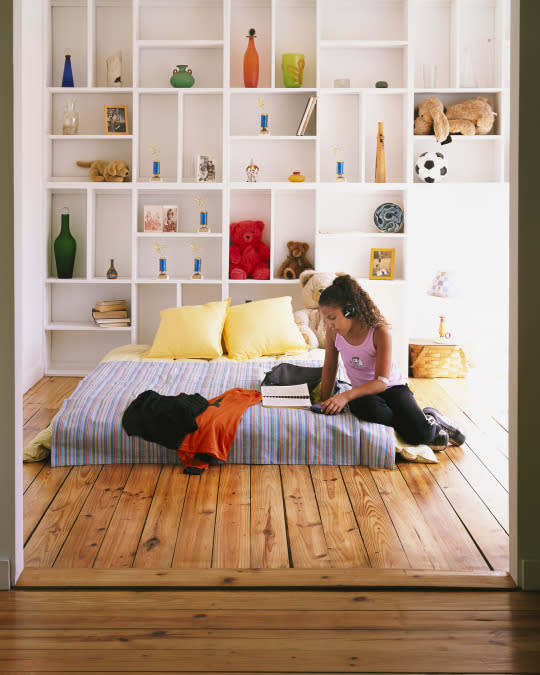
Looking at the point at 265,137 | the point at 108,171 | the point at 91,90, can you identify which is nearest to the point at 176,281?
the point at 108,171

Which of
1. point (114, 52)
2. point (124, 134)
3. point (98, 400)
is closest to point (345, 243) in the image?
point (124, 134)

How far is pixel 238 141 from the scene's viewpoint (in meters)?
6.39

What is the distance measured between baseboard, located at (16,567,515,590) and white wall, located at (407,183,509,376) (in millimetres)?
4115

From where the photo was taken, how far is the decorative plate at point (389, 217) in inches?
247

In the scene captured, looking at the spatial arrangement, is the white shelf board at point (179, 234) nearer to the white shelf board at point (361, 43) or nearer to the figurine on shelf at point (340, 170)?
the figurine on shelf at point (340, 170)

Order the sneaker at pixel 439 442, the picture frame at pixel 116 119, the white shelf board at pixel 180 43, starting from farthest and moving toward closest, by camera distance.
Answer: the picture frame at pixel 116 119 → the white shelf board at pixel 180 43 → the sneaker at pixel 439 442

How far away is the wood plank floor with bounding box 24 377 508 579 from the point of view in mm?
2701

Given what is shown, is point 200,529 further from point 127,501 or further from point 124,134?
point 124,134

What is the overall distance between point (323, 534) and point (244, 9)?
483cm

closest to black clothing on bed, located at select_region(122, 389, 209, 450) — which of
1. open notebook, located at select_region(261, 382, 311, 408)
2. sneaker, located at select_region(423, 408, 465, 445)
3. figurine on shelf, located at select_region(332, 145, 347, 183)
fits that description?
open notebook, located at select_region(261, 382, 311, 408)

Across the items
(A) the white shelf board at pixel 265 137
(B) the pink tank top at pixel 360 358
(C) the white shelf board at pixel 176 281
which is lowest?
(B) the pink tank top at pixel 360 358

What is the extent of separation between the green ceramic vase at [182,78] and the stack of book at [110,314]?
6.03ft

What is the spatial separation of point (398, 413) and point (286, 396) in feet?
2.03

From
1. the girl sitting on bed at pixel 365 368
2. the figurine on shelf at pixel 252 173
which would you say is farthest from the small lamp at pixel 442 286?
the girl sitting on bed at pixel 365 368
